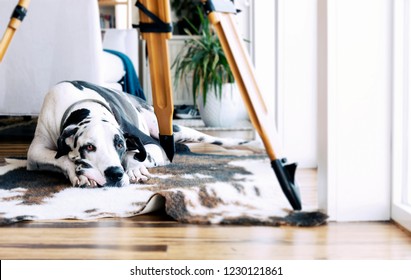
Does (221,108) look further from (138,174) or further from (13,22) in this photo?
(13,22)

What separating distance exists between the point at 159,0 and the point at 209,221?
0.66 meters

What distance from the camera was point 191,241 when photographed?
1.20 meters

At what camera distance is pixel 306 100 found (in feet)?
8.00

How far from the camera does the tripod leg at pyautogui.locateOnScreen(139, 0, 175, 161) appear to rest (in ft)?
5.52

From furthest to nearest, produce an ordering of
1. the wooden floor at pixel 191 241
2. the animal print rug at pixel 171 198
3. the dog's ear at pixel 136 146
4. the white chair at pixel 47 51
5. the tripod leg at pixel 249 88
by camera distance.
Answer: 1. the white chair at pixel 47 51
2. the dog's ear at pixel 136 146
3. the animal print rug at pixel 171 198
4. the tripod leg at pixel 249 88
5. the wooden floor at pixel 191 241

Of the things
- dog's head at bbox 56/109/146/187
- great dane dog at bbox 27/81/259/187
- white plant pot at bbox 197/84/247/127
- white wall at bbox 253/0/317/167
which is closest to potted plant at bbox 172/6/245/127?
white plant pot at bbox 197/84/247/127

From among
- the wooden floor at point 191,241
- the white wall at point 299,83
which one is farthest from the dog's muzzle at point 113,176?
the white wall at point 299,83

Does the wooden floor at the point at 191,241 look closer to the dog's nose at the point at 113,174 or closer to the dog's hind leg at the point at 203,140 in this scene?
the dog's nose at the point at 113,174

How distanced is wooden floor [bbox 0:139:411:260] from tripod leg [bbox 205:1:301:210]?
0.40 ft

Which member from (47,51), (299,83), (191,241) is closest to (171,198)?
(191,241)

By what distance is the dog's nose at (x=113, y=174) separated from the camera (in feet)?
5.65

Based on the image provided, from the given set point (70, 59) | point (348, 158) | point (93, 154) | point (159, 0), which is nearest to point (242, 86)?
point (348, 158)

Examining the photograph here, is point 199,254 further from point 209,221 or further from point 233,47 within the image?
point 233,47

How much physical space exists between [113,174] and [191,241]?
23.1 inches
